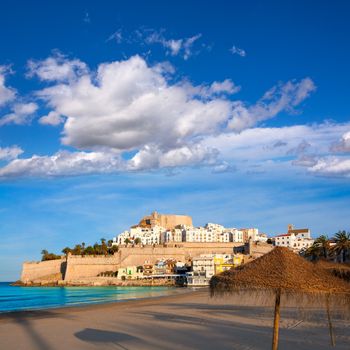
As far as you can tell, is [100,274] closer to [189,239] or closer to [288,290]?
[189,239]

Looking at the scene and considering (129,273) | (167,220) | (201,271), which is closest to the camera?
(201,271)

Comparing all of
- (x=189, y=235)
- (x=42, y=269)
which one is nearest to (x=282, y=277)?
(x=42, y=269)

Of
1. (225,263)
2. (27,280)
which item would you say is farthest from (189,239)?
(27,280)

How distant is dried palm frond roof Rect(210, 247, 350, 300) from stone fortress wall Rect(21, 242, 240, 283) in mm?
100998

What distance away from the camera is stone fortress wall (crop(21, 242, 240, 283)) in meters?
108

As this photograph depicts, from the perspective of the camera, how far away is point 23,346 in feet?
48.7

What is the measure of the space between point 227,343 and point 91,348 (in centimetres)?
431

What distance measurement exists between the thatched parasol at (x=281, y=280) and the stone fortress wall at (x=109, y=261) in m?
101

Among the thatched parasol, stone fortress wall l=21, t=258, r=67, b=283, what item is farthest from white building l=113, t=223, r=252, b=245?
the thatched parasol

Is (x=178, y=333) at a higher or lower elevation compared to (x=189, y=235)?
lower

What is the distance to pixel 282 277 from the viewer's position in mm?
9484

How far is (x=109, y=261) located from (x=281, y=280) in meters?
103

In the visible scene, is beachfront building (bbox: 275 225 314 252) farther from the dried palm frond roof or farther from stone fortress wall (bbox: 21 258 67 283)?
the dried palm frond roof

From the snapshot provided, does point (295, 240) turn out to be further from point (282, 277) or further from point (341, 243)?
point (282, 277)
